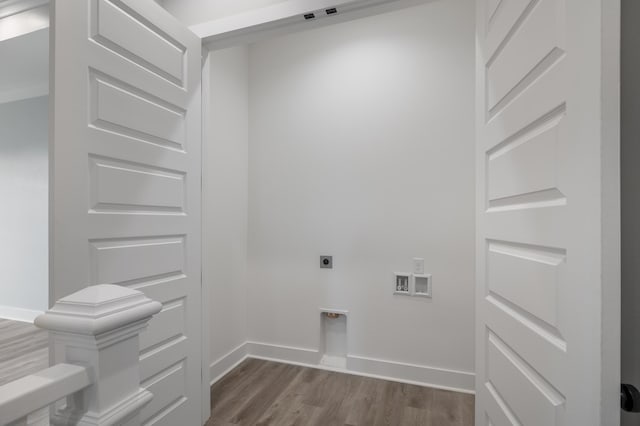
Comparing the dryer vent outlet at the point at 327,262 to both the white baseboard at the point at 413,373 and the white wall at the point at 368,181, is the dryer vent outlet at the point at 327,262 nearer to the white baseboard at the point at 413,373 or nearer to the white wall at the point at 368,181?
the white wall at the point at 368,181

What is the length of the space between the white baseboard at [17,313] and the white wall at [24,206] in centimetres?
1

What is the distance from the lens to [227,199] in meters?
2.52

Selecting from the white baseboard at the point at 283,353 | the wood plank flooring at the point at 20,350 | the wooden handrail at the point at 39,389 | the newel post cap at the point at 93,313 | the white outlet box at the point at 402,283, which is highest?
the newel post cap at the point at 93,313

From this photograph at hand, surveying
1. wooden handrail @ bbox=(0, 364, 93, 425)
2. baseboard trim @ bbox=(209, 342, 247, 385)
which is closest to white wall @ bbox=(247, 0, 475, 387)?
baseboard trim @ bbox=(209, 342, 247, 385)

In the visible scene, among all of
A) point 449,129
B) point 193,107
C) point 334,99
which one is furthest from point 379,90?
point 193,107

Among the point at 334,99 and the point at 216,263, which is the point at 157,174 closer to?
the point at 216,263

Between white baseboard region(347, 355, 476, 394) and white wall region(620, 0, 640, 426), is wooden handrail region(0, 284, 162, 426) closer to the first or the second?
white wall region(620, 0, 640, 426)

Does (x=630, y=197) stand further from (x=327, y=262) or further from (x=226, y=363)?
(x=226, y=363)

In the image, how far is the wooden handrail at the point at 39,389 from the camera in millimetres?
440

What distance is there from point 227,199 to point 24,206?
3.25 metres

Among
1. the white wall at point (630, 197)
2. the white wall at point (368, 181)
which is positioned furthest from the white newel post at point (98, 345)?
the white wall at point (368, 181)

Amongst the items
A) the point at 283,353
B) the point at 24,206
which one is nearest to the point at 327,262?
the point at 283,353

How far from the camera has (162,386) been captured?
4.78 ft

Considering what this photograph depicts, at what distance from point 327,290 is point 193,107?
5.46 ft
